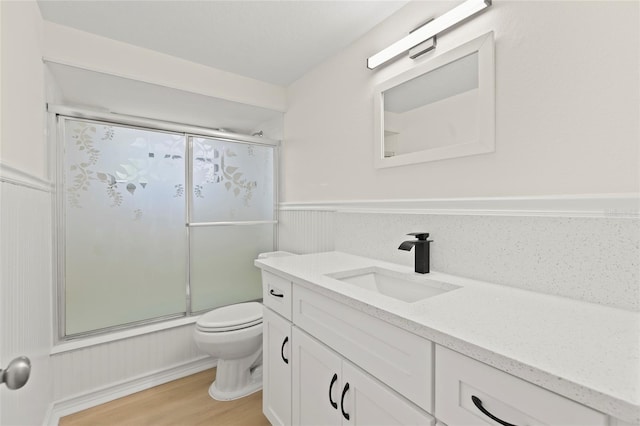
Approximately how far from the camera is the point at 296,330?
1.27 m

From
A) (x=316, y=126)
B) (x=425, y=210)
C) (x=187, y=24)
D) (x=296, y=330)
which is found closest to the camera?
(x=296, y=330)

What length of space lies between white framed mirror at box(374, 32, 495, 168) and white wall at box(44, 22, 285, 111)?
1252 mm

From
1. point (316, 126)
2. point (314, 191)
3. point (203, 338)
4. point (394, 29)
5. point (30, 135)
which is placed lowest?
point (203, 338)

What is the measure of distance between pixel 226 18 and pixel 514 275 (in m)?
1.96

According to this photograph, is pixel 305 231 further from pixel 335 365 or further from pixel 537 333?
pixel 537 333

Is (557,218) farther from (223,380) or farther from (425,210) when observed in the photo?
(223,380)

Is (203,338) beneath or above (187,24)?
beneath

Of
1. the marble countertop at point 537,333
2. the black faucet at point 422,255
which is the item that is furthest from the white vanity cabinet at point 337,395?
the black faucet at point 422,255

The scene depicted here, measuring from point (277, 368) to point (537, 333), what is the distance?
114 cm

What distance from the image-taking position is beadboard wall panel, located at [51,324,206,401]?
69.4 inches

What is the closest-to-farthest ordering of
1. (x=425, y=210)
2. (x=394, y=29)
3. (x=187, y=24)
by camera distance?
(x=425, y=210)
(x=394, y=29)
(x=187, y=24)

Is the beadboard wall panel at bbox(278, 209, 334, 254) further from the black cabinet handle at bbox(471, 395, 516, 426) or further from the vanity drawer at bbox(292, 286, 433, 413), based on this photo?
the black cabinet handle at bbox(471, 395, 516, 426)

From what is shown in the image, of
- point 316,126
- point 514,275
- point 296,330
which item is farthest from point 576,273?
point 316,126

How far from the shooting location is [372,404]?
2.95 feet
